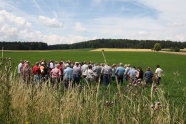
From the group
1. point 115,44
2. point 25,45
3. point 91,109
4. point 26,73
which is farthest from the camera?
point 115,44

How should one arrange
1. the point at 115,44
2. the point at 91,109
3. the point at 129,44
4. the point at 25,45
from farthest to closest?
the point at 129,44 < the point at 115,44 < the point at 25,45 < the point at 91,109

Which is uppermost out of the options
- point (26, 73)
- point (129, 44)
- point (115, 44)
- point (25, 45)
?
point (129, 44)

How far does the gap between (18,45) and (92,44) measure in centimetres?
3675

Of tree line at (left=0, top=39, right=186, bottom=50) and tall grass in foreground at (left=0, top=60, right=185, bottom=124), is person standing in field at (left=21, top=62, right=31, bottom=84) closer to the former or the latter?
tall grass in foreground at (left=0, top=60, right=185, bottom=124)

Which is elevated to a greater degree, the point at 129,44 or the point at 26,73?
the point at 129,44

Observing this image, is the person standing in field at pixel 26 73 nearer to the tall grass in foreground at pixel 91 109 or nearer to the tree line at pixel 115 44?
the tall grass in foreground at pixel 91 109

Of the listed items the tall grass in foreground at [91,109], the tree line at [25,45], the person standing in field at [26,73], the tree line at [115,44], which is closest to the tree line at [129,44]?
the tree line at [115,44]

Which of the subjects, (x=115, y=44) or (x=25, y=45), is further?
(x=115, y=44)

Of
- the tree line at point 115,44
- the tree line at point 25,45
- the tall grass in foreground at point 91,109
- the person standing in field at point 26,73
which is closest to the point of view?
the tall grass in foreground at point 91,109

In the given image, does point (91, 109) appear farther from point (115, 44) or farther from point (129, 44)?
point (129, 44)

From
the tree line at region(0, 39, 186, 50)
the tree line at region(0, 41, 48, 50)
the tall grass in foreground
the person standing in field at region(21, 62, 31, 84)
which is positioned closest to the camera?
the tall grass in foreground

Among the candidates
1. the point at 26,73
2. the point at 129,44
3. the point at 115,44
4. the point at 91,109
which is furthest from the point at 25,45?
the point at 91,109

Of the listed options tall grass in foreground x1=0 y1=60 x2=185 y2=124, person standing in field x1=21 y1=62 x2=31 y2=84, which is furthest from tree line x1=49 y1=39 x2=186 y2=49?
tall grass in foreground x1=0 y1=60 x2=185 y2=124

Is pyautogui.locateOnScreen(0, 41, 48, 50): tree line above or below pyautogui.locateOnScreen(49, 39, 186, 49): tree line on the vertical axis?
below
